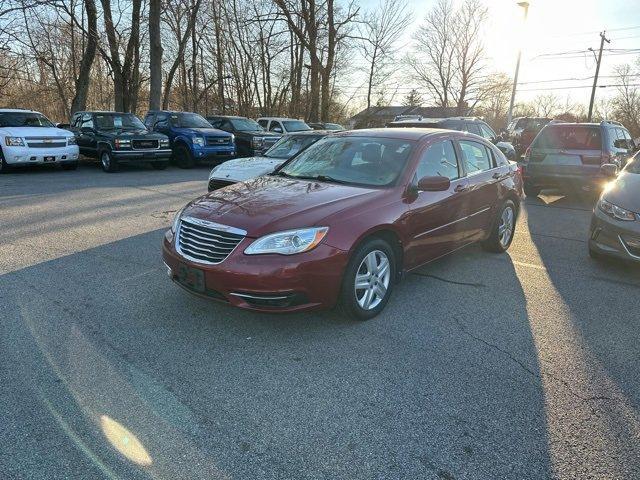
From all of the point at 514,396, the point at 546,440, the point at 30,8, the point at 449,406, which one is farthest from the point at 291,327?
the point at 30,8

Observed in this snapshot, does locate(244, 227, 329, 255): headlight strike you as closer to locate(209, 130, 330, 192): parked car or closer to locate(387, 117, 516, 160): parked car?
locate(209, 130, 330, 192): parked car

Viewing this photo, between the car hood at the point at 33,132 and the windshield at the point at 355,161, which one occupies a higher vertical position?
the car hood at the point at 33,132

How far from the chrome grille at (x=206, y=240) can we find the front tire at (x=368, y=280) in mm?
918

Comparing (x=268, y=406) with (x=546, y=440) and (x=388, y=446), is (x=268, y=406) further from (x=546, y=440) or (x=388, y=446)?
(x=546, y=440)

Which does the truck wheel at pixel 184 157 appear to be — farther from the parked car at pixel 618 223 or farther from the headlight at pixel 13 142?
the parked car at pixel 618 223

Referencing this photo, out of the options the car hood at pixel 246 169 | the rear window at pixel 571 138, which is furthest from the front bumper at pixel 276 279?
the rear window at pixel 571 138

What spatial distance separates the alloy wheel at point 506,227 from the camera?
615cm

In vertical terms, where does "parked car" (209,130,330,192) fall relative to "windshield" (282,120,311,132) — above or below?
below

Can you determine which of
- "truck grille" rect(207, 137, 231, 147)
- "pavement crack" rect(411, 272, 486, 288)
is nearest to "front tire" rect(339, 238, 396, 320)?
"pavement crack" rect(411, 272, 486, 288)

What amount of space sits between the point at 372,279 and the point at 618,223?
3272mm

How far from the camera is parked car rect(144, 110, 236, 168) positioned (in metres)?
15.5

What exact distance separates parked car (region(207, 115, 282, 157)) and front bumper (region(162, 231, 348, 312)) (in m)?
13.3

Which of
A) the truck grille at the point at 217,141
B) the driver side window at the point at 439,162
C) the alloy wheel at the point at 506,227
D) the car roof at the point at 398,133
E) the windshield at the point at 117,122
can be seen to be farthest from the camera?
the truck grille at the point at 217,141

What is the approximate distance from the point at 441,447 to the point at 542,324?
205cm
